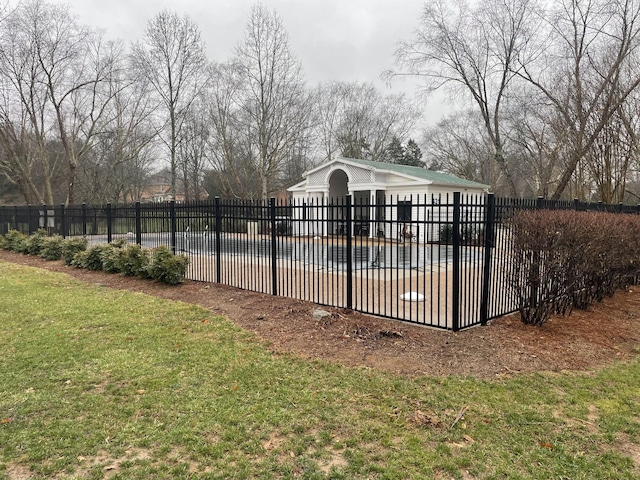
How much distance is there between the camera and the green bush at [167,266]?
812cm

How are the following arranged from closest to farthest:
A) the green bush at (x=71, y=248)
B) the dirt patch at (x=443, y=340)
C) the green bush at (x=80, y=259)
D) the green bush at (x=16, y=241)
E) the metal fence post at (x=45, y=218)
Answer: the dirt patch at (x=443, y=340), the green bush at (x=80, y=259), the green bush at (x=71, y=248), the green bush at (x=16, y=241), the metal fence post at (x=45, y=218)

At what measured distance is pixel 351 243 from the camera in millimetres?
5945

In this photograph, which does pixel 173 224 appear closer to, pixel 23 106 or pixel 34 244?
pixel 34 244

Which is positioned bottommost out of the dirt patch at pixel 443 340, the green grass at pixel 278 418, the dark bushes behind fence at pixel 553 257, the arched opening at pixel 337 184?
the green grass at pixel 278 418

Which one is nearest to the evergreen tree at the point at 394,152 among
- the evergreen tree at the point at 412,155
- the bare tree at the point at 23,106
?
the evergreen tree at the point at 412,155

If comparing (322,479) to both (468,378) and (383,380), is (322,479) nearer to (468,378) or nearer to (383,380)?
(383,380)

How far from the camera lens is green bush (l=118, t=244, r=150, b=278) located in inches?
346

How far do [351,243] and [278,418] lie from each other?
10.6 feet

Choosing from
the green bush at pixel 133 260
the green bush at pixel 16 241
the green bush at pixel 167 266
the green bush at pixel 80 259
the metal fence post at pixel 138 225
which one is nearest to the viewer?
the green bush at pixel 167 266

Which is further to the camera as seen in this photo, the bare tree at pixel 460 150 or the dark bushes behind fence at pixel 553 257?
the bare tree at pixel 460 150

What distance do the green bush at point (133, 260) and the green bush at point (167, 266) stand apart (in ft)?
1.87

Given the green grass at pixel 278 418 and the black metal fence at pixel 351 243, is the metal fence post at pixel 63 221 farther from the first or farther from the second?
the green grass at pixel 278 418

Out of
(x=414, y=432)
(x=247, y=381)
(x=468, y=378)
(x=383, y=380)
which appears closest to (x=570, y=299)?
(x=468, y=378)

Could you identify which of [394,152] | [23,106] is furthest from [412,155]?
[23,106]
